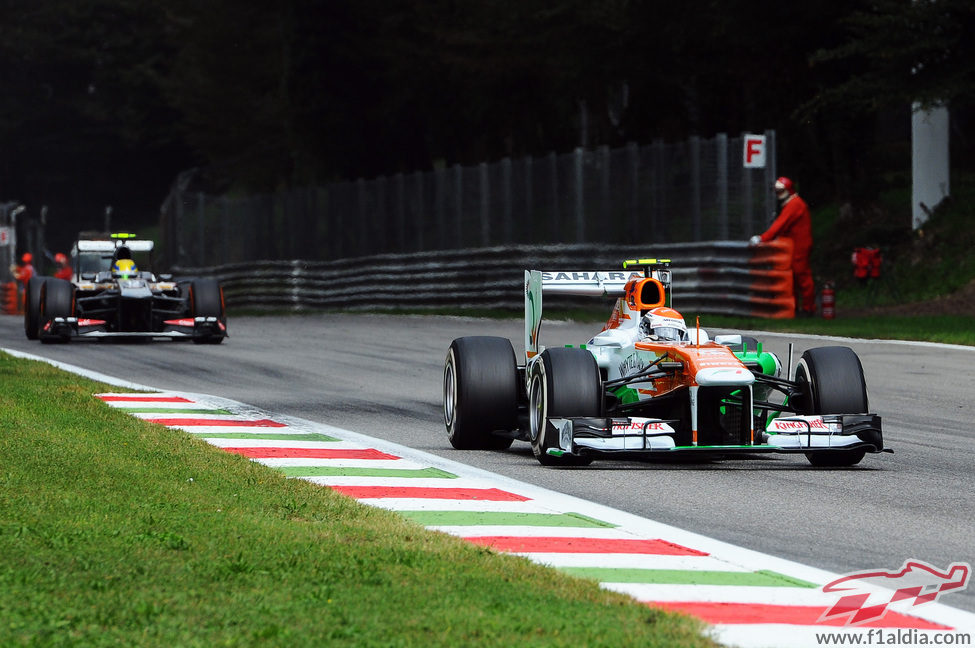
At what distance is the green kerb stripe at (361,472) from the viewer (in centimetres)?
939

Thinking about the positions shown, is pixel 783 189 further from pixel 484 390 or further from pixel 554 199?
pixel 484 390

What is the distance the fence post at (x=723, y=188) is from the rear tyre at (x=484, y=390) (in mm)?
14603

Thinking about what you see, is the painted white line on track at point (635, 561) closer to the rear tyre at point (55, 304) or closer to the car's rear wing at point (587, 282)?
the car's rear wing at point (587, 282)

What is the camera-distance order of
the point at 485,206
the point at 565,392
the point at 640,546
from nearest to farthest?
the point at 640,546 < the point at 565,392 < the point at 485,206

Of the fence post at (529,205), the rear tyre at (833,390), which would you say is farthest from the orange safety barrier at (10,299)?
the rear tyre at (833,390)

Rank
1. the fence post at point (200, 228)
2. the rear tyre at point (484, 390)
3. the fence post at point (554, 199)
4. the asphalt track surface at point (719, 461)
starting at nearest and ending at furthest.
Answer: the asphalt track surface at point (719, 461) < the rear tyre at point (484, 390) < the fence post at point (554, 199) < the fence post at point (200, 228)

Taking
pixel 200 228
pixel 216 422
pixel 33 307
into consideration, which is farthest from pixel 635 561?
pixel 200 228

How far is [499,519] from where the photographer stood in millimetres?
7809

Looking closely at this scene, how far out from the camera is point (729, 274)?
80.3 feet

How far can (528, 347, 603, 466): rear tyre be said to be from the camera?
32.2ft

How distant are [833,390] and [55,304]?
48.0ft

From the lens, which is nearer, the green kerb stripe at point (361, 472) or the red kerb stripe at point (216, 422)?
the green kerb stripe at point (361, 472)

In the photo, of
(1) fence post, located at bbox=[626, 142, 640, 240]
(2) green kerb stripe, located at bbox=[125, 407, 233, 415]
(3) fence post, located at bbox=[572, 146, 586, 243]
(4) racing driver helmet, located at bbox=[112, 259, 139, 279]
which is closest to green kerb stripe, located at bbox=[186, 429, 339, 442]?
(2) green kerb stripe, located at bbox=[125, 407, 233, 415]

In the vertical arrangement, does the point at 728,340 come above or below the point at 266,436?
above
